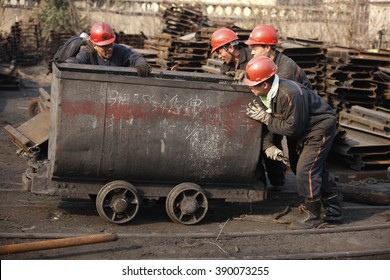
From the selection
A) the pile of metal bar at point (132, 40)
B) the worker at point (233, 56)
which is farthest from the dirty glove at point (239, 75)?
the pile of metal bar at point (132, 40)

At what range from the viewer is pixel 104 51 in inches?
308

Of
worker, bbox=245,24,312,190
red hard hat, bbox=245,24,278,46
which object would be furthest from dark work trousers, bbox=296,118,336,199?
red hard hat, bbox=245,24,278,46

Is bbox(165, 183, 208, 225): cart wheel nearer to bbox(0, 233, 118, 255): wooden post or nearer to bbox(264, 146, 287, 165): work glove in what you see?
bbox(264, 146, 287, 165): work glove

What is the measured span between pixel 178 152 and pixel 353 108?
17.7 feet

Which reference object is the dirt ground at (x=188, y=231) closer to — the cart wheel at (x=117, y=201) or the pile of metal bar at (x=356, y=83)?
the cart wheel at (x=117, y=201)

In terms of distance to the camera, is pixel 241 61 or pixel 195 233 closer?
pixel 195 233

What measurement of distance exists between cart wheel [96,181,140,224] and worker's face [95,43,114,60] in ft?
6.16

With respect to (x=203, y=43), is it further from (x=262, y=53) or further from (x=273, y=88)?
(x=273, y=88)

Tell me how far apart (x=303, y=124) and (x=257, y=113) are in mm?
494

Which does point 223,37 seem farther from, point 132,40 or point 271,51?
point 132,40

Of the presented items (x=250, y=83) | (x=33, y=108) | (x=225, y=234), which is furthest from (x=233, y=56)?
A: (x=33, y=108)

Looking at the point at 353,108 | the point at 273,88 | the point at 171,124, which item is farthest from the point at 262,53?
the point at 353,108

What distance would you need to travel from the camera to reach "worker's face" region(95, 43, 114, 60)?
778 cm

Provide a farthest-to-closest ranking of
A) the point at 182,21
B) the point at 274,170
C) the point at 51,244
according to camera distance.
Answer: the point at 182,21 < the point at 274,170 < the point at 51,244
